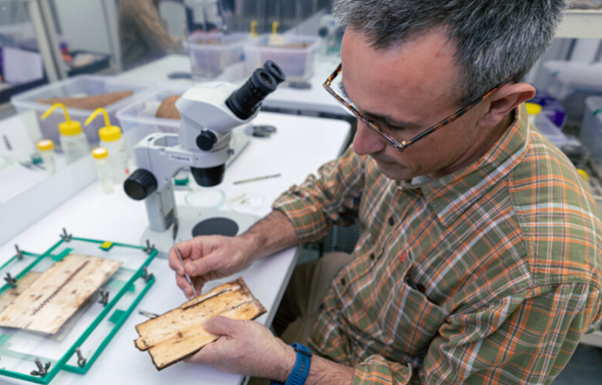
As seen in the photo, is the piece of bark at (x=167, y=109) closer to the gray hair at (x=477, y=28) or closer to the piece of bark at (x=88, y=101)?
the piece of bark at (x=88, y=101)

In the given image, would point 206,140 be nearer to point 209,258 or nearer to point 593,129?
point 209,258

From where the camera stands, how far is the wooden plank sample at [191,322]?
70cm

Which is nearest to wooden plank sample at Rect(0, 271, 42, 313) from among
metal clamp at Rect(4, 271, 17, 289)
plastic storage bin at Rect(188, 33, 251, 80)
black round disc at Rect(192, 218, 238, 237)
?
metal clamp at Rect(4, 271, 17, 289)

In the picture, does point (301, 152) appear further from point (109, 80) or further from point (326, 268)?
point (109, 80)

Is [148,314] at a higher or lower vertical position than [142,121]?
lower

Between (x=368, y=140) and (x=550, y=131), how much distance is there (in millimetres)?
1162

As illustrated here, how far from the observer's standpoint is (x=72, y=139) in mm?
1217

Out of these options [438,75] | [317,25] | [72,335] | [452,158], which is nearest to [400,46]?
[438,75]

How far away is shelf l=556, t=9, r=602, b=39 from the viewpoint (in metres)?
1.08

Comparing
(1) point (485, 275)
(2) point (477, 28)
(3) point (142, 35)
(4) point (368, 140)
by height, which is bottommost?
(1) point (485, 275)

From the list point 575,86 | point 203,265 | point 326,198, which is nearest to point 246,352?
point 203,265

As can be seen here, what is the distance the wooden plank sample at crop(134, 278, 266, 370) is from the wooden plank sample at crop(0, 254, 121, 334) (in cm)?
17

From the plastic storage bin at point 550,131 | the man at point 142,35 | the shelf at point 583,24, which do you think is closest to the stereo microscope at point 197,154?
the shelf at point 583,24

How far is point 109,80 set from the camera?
161cm
